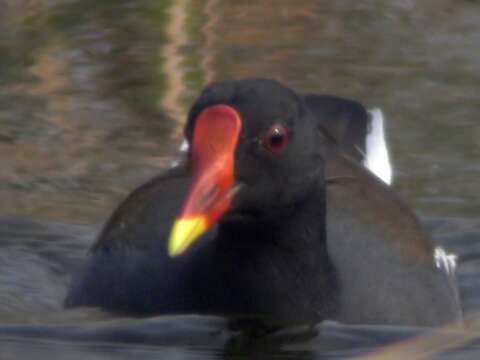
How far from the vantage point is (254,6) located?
33.1 ft

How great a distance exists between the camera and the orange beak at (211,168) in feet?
17.8

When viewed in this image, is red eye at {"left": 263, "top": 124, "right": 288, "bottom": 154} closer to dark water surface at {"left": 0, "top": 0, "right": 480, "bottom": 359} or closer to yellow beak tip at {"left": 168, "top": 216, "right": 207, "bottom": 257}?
yellow beak tip at {"left": 168, "top": 216, "right": 207, "bottom": 257}

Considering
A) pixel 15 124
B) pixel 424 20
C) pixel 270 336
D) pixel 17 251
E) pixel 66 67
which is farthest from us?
pixel 424 20

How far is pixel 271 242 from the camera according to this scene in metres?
6.03

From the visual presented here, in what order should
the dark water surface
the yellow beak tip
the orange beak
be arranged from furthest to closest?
1. the dark water surface
2. the orange beak
3. the yellow beak tip

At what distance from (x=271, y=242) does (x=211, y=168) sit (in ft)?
2.00

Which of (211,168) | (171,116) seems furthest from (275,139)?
(171,116)

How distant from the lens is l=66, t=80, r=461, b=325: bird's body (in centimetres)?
566

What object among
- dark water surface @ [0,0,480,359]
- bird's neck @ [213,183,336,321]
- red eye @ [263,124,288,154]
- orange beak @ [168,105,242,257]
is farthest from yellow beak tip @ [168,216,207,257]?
dark water surface @ [0,0,480,359]

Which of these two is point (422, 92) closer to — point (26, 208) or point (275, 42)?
point (275, 42)

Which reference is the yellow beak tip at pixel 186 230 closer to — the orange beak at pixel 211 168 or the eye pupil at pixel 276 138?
the orange beak at pixel 211 168

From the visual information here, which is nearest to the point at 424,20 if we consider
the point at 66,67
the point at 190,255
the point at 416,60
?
the point at 416,60

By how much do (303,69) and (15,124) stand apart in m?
1.68

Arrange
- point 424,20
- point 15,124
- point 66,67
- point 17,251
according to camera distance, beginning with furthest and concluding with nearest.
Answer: point 424,20
point 66,67
point 15,124
point 17,251
